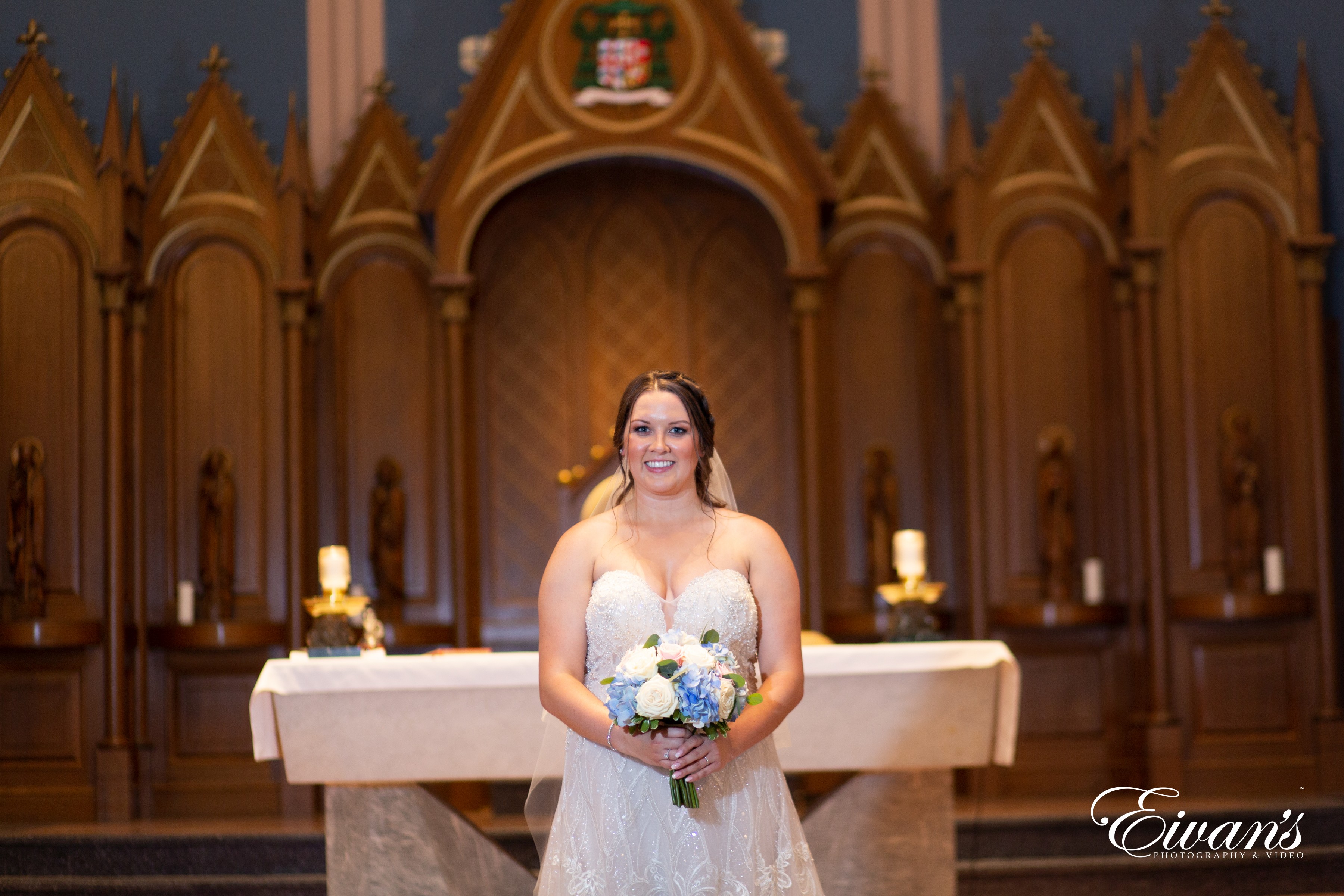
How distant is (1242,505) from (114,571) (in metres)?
6.26

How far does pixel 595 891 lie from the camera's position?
352 cm

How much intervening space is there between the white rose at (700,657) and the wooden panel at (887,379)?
5089 millimetres

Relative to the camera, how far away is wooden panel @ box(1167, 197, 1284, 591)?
774 centimetres

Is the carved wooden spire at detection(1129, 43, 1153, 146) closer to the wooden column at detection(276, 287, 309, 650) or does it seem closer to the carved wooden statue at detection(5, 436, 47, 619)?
the wooden column at detection(276, 287, 309, 650)

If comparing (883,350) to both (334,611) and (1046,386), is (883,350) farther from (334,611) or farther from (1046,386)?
(334,611)

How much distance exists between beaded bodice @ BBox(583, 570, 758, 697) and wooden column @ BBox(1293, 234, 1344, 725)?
17.0 ft

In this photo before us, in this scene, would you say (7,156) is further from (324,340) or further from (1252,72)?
(1252,72)

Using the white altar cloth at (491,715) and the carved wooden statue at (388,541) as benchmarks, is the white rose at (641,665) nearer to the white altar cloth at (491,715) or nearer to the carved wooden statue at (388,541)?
the white altar cloth at (491,715)

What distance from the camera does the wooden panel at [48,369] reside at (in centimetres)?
770

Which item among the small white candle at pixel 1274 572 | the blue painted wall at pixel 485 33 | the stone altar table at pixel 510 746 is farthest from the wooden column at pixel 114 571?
the small white candle at pixel 1274 572

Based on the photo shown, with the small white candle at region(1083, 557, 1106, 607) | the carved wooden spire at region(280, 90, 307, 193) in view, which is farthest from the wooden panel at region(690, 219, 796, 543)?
the carved wooden spire at region(280, 90, 307, 193)

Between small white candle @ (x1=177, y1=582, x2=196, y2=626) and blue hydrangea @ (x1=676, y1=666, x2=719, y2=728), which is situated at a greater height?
small white candle @ (x1=177, y1=582, x2=196, y2=626)

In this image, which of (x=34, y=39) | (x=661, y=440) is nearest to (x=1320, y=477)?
(x=661, y=440)

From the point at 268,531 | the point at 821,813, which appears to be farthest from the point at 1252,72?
the point at 268,531
